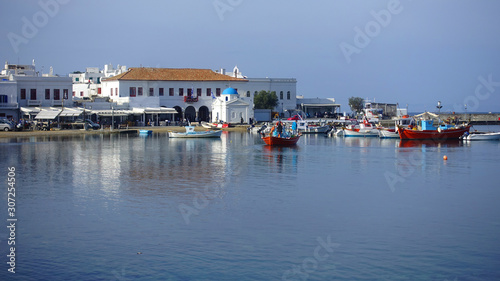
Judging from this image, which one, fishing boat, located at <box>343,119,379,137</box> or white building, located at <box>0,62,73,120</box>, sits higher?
white building, located at <box>0,62,73,120</box>

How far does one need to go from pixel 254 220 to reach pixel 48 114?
49988 millimetres

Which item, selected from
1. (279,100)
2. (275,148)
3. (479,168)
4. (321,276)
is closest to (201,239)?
(321,276)

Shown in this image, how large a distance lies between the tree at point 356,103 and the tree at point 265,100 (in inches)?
1148

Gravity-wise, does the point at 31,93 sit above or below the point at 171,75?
below

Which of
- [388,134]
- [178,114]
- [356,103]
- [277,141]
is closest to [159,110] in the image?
[178,114]

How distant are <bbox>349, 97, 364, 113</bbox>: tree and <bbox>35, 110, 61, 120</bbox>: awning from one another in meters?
60.0

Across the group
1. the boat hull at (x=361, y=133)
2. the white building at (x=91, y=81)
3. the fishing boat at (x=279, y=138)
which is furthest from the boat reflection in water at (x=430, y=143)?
the white building at (x=91, y=81)

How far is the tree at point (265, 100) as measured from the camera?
8412cm

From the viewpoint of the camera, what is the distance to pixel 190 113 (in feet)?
268

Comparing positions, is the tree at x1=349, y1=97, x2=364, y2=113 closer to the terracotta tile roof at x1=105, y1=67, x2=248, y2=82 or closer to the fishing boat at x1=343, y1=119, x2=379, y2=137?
the terracotta tile roof at x1=105, y1=67, x2=248, y2=82

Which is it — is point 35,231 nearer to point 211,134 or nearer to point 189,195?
point 189,195

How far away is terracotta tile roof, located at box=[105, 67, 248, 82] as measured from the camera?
78.4 meters

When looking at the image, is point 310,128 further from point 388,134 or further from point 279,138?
point 279,138

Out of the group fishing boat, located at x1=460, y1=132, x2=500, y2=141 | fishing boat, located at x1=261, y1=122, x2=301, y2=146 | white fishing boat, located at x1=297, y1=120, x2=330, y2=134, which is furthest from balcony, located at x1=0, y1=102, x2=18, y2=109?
fishing boat, located at x1=460, y1=132, x2=500, y2=141
